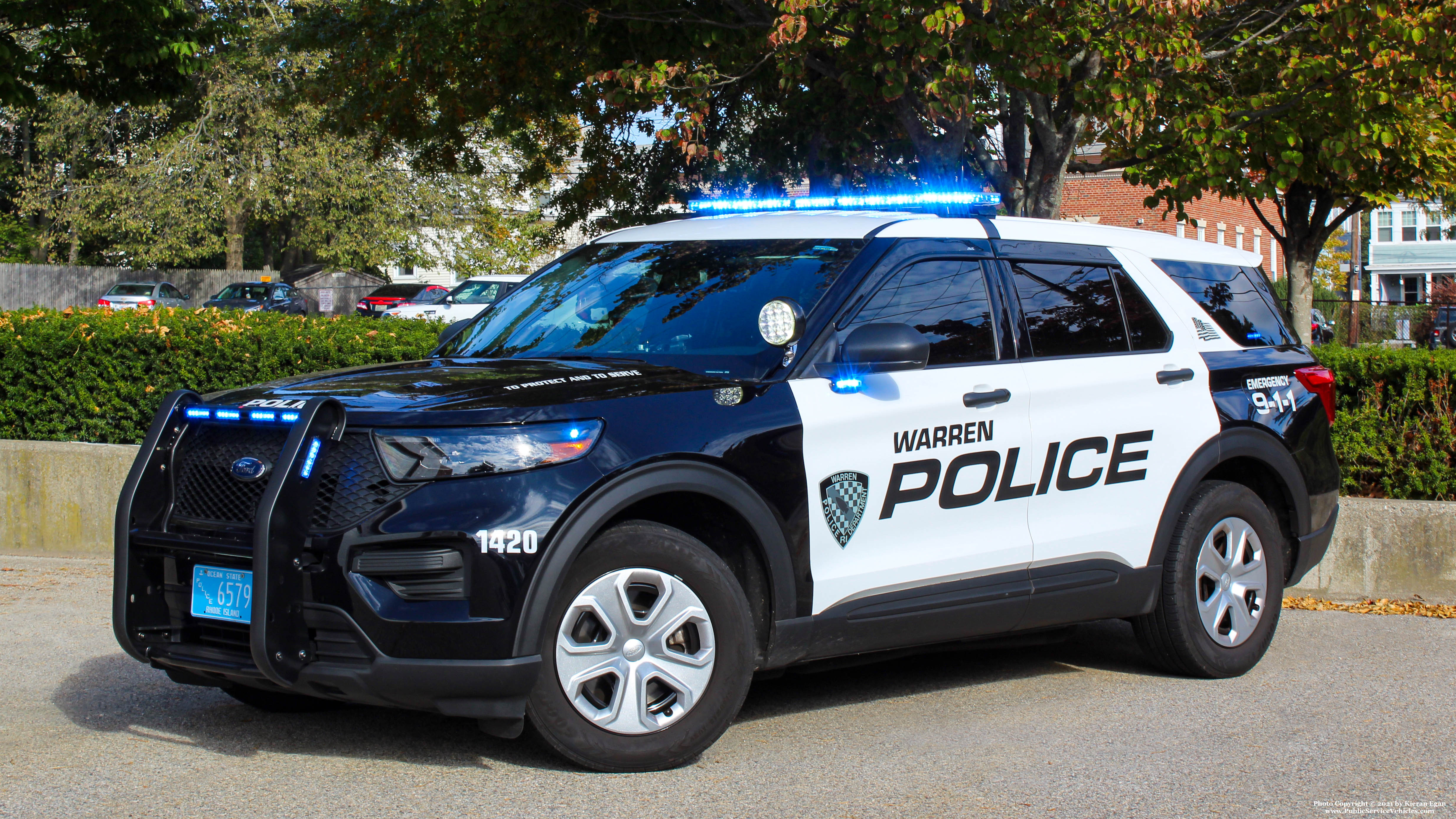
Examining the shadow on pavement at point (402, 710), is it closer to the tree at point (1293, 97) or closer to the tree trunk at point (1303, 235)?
the tree at point (1293, 97)

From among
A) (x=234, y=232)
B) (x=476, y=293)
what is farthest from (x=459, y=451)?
(x=234, y=232)

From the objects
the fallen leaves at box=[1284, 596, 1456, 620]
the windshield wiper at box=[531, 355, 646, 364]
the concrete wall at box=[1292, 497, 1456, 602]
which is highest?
the windshield wiper at box=[531, 355, 646, 364]

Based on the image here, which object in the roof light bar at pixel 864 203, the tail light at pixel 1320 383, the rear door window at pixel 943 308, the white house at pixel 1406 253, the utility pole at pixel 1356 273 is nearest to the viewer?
the rear door window at pixel 943 308

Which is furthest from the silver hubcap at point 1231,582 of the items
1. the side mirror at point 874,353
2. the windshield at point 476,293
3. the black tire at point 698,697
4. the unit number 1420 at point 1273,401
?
the windshield at point 476,293

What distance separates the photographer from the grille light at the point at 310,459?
13.1ft

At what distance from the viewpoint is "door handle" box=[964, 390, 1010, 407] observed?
16.5 feet

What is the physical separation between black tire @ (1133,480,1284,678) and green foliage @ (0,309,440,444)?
5.46m

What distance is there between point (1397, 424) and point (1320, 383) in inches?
87.2

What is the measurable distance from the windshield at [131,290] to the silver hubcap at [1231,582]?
44.6 meters

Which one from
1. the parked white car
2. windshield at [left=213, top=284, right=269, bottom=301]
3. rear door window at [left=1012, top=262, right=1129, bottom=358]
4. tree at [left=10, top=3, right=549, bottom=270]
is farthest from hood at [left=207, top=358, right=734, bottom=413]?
windshield at [left=213, top=284, right=269, bottom=301]

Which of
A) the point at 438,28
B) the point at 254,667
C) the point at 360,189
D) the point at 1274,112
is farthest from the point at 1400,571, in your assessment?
the point at 360,189

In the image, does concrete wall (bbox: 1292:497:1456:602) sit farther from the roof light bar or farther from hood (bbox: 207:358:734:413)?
hood (bbox: 207:358:734:413)

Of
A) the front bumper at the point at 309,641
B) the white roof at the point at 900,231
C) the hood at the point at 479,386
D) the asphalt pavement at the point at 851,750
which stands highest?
the white roof at the point at 900,231

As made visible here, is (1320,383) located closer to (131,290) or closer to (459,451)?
(459,451)
